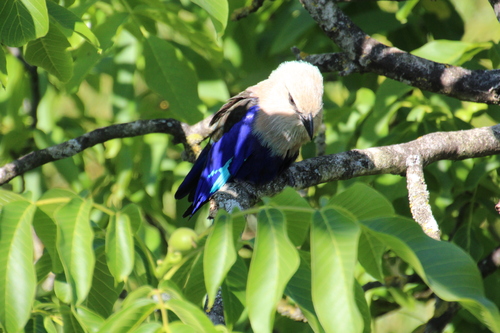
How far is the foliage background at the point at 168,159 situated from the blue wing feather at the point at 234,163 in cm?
23

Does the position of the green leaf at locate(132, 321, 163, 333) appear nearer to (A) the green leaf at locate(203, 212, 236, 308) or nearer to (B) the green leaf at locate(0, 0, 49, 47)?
(A) the green leaf at locate(203, 212, 236, 308)

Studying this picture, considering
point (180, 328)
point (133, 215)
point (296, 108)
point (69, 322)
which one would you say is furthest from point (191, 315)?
point (296, 108)

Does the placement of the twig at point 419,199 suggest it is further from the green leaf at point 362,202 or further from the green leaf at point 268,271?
the green leaf at point 268,271

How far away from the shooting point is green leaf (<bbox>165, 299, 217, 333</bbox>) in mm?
1338

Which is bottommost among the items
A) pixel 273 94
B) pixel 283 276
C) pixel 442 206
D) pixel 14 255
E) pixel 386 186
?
pixel 442 206

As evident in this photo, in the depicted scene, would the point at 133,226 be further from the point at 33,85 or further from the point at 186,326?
the point at 33,85

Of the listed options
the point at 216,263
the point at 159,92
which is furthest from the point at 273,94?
the point at 216,263

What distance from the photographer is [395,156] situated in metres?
2.55

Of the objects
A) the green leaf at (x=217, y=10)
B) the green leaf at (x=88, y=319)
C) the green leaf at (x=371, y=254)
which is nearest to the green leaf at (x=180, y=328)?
the green leaf at (x=88, y=319)

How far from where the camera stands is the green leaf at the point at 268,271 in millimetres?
1251

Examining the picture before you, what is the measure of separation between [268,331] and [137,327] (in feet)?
1.17

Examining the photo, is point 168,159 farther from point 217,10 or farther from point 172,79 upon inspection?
point 217,10

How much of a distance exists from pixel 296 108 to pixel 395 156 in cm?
90

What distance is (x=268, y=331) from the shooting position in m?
1.22
